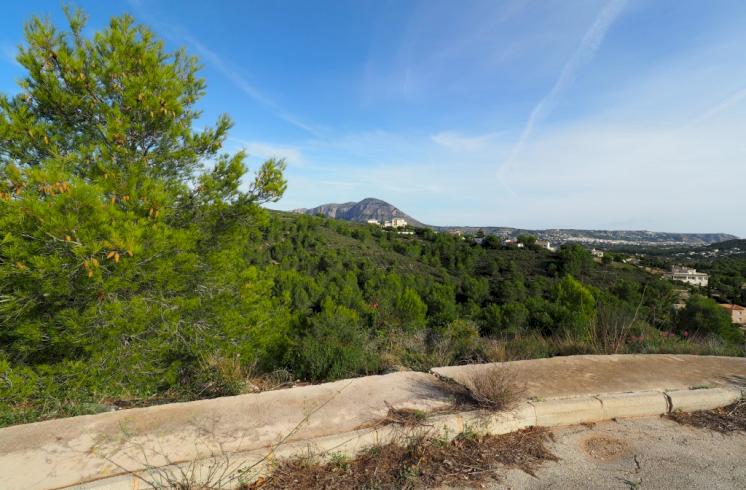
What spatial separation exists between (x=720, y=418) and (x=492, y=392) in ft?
6.28

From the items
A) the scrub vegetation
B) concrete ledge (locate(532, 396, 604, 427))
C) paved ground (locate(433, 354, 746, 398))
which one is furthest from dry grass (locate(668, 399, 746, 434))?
the scrub vegetation

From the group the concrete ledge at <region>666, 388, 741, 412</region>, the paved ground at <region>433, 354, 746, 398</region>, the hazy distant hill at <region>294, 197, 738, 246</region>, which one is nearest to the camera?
the concrete ledge at <region>666, 388, 741, 412</region>

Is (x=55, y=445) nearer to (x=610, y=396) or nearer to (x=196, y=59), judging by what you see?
(x=610, y=396)

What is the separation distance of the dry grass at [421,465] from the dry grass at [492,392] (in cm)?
23

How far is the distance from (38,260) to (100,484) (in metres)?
2.59

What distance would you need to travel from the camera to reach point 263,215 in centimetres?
591

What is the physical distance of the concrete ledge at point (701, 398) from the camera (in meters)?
2.96

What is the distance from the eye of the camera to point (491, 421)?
8.20 ft

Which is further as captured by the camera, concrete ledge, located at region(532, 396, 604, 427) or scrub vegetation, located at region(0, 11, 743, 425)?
scrub vegetation, located at region(0, 11, 743, 425)

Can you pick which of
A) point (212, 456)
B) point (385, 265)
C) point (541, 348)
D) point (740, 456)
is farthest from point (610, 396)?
point (385, 265)

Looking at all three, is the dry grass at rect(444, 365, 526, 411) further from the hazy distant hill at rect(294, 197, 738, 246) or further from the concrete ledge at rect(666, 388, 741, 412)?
the hazy distant hill at rect(294, 197, 738, 246)

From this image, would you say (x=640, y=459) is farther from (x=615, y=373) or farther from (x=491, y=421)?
(x=615, y=373)

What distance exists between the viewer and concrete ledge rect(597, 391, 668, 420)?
111 inches

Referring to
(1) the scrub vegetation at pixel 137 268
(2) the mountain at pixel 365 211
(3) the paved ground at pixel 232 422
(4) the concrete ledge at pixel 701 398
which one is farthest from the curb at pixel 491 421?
(2) the mountain at pixel 365 211
